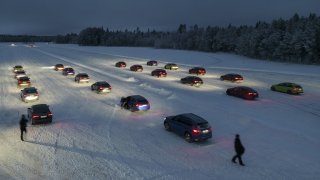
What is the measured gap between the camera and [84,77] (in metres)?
43.2

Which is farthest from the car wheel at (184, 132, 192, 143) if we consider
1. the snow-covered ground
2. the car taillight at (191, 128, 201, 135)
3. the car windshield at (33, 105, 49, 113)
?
the car windshield at (33, 105, 49, 113)

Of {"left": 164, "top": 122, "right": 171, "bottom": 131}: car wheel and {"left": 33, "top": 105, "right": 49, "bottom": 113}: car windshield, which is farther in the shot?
{"left": 33, "top": 105, "right": 49, "bottom": 113}: car windshield

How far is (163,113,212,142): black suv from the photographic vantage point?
19.8 meters

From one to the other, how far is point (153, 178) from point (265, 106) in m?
18.5

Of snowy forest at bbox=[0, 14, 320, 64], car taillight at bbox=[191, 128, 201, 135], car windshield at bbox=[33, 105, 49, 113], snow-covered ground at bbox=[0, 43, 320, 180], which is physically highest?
snowy forest at bbox=[0, 14, 320, 64]

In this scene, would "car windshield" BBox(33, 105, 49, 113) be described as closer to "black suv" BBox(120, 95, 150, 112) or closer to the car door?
"black suv" BBox(120, 95, 150, 112)

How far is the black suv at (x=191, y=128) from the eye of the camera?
778 inches

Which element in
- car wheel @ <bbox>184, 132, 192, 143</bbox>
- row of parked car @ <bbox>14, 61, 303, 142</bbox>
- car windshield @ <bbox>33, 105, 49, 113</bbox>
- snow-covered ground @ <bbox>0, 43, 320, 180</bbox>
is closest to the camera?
snow-covered ground @ <bbox>0, 43, 320, 180</bbox>

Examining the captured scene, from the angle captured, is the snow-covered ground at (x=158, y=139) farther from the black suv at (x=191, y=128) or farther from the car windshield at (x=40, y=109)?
the car windshield at (x=40, y=109)

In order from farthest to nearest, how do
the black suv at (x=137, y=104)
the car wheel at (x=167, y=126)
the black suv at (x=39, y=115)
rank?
the black suv at (x=137, y=104) → the black suv at (x=39, y=115) → the car wheel at (x=167, y=126)

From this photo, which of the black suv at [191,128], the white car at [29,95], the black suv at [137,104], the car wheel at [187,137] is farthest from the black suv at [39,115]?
the car wheel at [187,137]

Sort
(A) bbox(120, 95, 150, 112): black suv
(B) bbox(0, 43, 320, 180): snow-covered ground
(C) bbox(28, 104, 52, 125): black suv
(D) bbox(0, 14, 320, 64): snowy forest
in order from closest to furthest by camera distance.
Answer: (B) bbox(0, 43, 320, 180): snow-covered ground < (C) bbox(28, 104, 52, 125): black suv < (A) bbox(120, 95, 150, 112): black suv < (D) bbox(0, 14, 320, 64): snowy forest

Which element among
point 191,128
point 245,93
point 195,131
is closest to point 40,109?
point 191,128

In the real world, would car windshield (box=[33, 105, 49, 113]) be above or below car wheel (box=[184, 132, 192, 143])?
above
